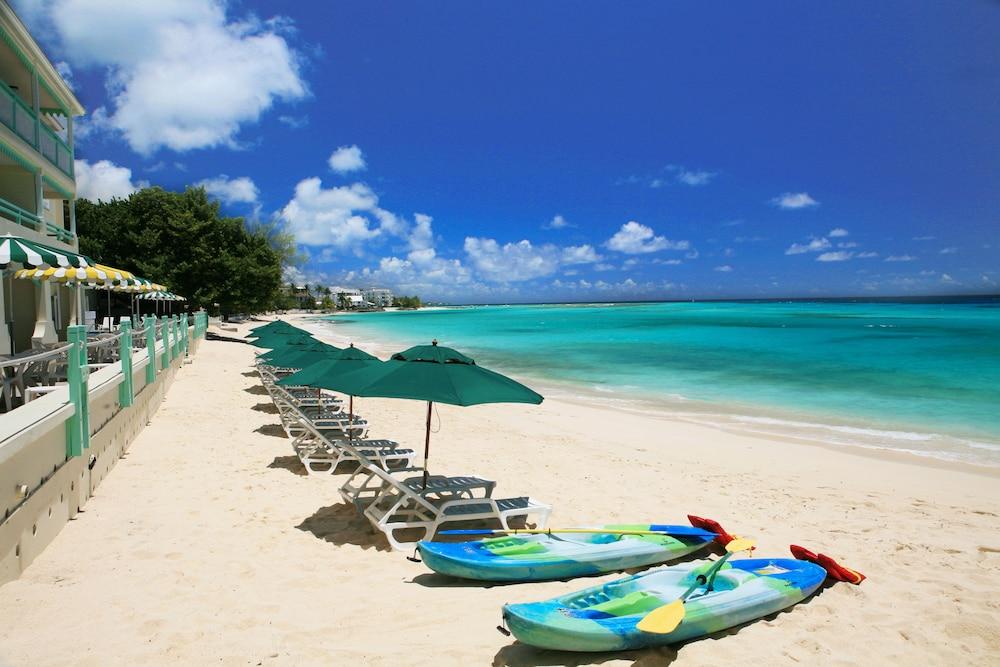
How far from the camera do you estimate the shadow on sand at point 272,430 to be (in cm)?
950

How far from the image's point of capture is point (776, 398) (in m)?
17.4

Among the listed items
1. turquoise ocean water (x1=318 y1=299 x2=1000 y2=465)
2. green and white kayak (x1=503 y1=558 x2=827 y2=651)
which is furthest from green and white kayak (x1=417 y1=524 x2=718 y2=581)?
turquoise ocean water (x1=318 y1=299 x2=1000 y2=465)

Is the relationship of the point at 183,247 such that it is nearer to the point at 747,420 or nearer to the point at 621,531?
the point at 747,420

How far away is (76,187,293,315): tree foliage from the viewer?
118ft

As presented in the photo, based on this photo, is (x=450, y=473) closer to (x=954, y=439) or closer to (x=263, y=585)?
(x=263, y=585)

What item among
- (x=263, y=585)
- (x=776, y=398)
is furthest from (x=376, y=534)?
(x=776, y=398)

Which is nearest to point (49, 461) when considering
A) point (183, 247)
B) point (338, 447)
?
point (338, 447)

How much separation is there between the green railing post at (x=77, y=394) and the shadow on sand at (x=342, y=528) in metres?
2.14

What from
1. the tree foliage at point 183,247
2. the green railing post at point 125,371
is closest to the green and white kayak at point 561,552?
the green railing post at point 125,371

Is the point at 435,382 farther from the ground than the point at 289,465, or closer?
farther from the ground

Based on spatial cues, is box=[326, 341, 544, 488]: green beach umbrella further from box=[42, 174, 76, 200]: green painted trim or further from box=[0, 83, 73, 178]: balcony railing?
box=[42, 174, 76, 200]: green painted trim

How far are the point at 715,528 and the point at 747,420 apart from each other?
30.5 ft

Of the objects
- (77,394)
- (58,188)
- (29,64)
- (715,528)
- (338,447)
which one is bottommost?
(715,528)

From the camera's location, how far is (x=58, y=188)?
16.7 metres
